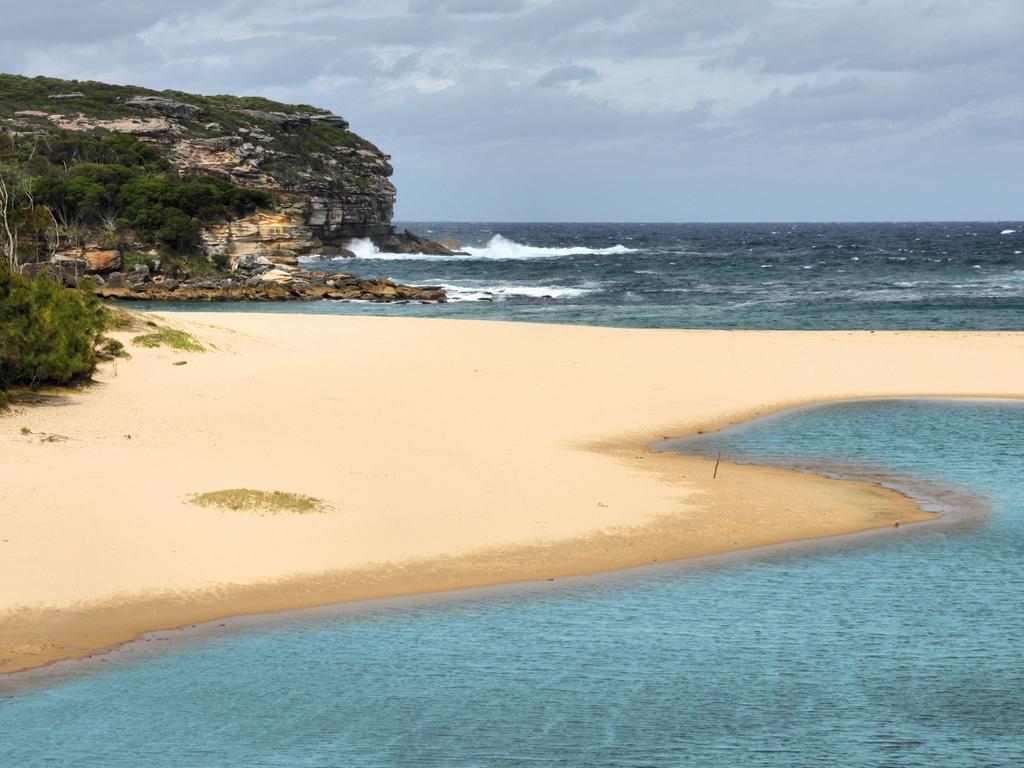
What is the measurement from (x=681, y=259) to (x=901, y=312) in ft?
172

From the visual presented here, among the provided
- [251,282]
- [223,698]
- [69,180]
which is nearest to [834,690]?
[223,698]

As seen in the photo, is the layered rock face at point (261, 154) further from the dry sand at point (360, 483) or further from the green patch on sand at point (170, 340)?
the dry sand at point (360, 483)

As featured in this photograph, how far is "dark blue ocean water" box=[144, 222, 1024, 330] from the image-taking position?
50.2 meters

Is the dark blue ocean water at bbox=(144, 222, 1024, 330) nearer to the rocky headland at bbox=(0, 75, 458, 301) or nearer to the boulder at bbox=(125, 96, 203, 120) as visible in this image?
the rocky headland at bbox=(0, 75, 458, 301)

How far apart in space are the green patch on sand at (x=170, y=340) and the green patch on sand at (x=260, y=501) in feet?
35.1

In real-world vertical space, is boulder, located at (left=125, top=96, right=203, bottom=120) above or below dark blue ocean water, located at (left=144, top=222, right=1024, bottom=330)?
above

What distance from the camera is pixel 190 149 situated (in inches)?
3438

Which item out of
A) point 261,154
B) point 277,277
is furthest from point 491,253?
point 277,277

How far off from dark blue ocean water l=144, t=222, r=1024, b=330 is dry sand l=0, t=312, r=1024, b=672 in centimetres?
2267

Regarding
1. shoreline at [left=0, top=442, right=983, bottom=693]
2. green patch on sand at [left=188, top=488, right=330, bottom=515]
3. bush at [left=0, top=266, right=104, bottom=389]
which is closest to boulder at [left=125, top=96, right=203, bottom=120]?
bush at [left=0, top=266, right=104, bottom=389]

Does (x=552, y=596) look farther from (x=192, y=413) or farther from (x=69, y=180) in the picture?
(x=69, y=180)

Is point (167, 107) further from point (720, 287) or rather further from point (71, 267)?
point (720, 287)

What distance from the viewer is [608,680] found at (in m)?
9.90

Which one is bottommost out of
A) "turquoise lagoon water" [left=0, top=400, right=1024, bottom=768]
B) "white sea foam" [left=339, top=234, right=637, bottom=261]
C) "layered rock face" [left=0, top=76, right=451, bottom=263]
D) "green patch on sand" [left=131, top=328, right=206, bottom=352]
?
"turquoise lagoon water" [left=0, top=400, right=1024, bottom=768]
